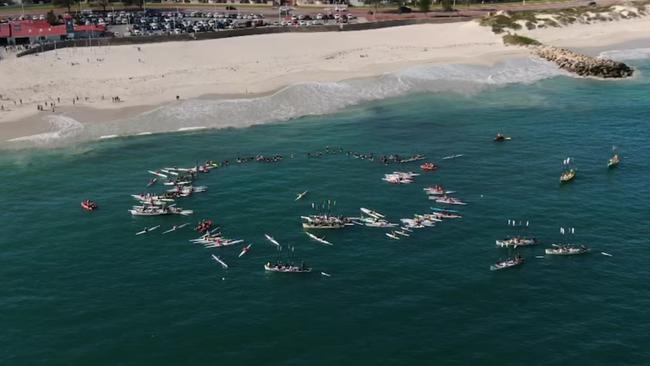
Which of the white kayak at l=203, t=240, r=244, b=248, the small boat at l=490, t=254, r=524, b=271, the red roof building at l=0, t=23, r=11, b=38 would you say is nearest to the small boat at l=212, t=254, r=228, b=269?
the white kayak at l=203, t=240, r=244, b=248

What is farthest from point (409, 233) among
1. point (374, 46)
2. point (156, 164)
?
point (374, 46)

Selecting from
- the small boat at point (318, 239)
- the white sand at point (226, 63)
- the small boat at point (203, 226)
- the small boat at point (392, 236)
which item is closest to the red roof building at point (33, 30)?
the white sand at point (226, 63)

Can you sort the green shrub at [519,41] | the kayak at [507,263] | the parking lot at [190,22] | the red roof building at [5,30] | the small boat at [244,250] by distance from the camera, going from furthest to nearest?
the parking lot at [190,22]
the green shrub at [519,41]
the red roof building at [5,30]
the small boat at [244,250]
the kayak at [507,263]

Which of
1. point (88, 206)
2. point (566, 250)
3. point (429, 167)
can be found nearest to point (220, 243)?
point (88, 206)

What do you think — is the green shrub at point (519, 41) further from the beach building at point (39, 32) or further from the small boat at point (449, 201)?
the small boat at point (449, 201)

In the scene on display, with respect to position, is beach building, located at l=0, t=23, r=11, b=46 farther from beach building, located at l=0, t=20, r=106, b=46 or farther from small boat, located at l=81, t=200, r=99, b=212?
small boat, located at l=81, t=200, r=99, b=212
